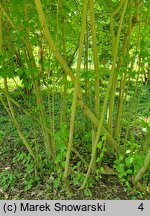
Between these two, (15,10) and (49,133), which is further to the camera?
(49,133)

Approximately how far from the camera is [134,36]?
113 inches

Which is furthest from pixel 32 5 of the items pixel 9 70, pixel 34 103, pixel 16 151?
pixel 16 151

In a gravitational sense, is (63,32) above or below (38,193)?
above

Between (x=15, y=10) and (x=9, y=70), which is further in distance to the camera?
(x=9, y=70)

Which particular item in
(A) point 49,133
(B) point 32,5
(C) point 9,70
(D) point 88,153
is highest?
(B) point 32,5

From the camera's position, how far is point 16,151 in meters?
3.66

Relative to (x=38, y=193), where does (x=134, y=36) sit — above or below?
above

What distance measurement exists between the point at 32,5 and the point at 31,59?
541 mm

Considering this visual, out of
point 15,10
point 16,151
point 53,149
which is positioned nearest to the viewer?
point 15,10

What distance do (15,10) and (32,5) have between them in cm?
16

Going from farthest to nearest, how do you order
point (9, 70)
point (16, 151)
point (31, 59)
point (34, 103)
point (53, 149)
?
point (16, 151) → point (34, 103) → point (53, 149) → point (31, 59) → point (9, 70)

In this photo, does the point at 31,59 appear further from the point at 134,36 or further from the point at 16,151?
the point at 16,151

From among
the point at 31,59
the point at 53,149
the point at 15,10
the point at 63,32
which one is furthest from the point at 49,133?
the point at 15,10

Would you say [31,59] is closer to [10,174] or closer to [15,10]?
[15,10]
